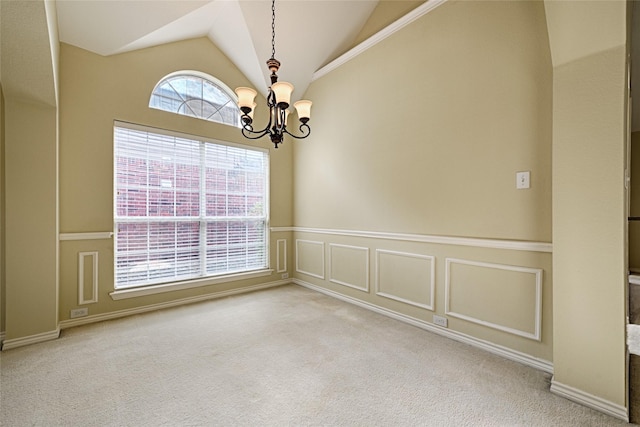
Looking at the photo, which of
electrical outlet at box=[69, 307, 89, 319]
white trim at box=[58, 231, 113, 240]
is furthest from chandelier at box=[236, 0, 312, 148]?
electrical outlet at box=[69, 307, 89, 319]

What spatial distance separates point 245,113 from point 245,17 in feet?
5.65

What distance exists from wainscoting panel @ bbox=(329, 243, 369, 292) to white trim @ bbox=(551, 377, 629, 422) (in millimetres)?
1966

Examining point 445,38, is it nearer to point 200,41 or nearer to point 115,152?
point 200,41

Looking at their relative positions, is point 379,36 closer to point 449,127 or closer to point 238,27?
point 449,127

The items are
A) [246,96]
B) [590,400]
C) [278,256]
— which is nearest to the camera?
[590,400]

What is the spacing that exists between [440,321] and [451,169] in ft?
4.92

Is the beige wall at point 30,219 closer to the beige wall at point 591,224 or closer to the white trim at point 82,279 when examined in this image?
the white trim at point 82,279

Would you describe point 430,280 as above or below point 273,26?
below

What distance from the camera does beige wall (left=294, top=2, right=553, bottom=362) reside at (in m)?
2.22

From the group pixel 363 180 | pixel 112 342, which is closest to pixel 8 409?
pixel 112 342

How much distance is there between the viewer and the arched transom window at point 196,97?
3.62 metres

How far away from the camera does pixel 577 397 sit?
180cm

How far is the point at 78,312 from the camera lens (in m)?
3.01

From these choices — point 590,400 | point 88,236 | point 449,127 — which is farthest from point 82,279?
point 590,400
